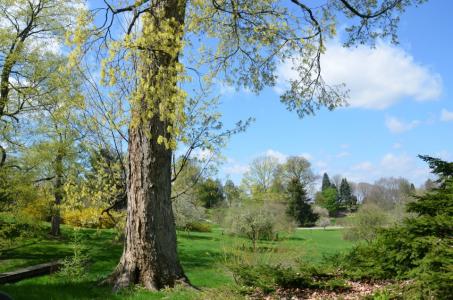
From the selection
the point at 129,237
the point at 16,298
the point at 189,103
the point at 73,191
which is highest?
the point at 189,103

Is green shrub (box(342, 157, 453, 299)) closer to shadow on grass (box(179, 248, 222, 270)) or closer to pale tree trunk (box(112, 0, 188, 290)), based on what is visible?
pale tree trunk (box(112, 0, 188, 290))

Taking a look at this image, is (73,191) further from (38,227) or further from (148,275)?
(148,275)

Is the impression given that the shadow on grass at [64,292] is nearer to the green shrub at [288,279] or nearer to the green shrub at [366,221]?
the green shrub at [288,279]

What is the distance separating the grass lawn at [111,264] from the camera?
739 cm

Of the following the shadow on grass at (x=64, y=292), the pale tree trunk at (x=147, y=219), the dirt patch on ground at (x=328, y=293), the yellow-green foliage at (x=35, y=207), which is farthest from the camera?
the yellow-green foliage at (x=35, y=207)

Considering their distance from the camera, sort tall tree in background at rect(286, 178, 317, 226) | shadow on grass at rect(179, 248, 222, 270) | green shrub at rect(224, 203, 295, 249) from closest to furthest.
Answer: shadow on grass at rect(179, 248, 222, 270), green shrub at rect(224, 203, 295, 249), tall tree in background at rect(286, 178, 317, 226)

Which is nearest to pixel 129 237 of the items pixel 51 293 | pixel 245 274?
pixel 51 293

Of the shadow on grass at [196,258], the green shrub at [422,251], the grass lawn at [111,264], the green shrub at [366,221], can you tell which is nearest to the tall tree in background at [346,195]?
the grass lawn at [111,264]

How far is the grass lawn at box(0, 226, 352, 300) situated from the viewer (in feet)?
24.3

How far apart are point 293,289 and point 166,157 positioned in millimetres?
3449

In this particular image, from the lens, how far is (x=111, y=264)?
16.2 m

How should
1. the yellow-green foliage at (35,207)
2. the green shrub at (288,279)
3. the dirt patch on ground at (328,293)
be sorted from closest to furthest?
the dirt patch on ground at (328,293) → the green shrub at (288,279) → the yellow-green foliage at (35,207)

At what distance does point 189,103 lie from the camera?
522 inches

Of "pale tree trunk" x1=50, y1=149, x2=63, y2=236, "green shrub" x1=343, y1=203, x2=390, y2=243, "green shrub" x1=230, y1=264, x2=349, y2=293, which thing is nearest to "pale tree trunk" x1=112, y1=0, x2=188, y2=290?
"green shrub" x1=230, y1=264, x2=349, y2=293
